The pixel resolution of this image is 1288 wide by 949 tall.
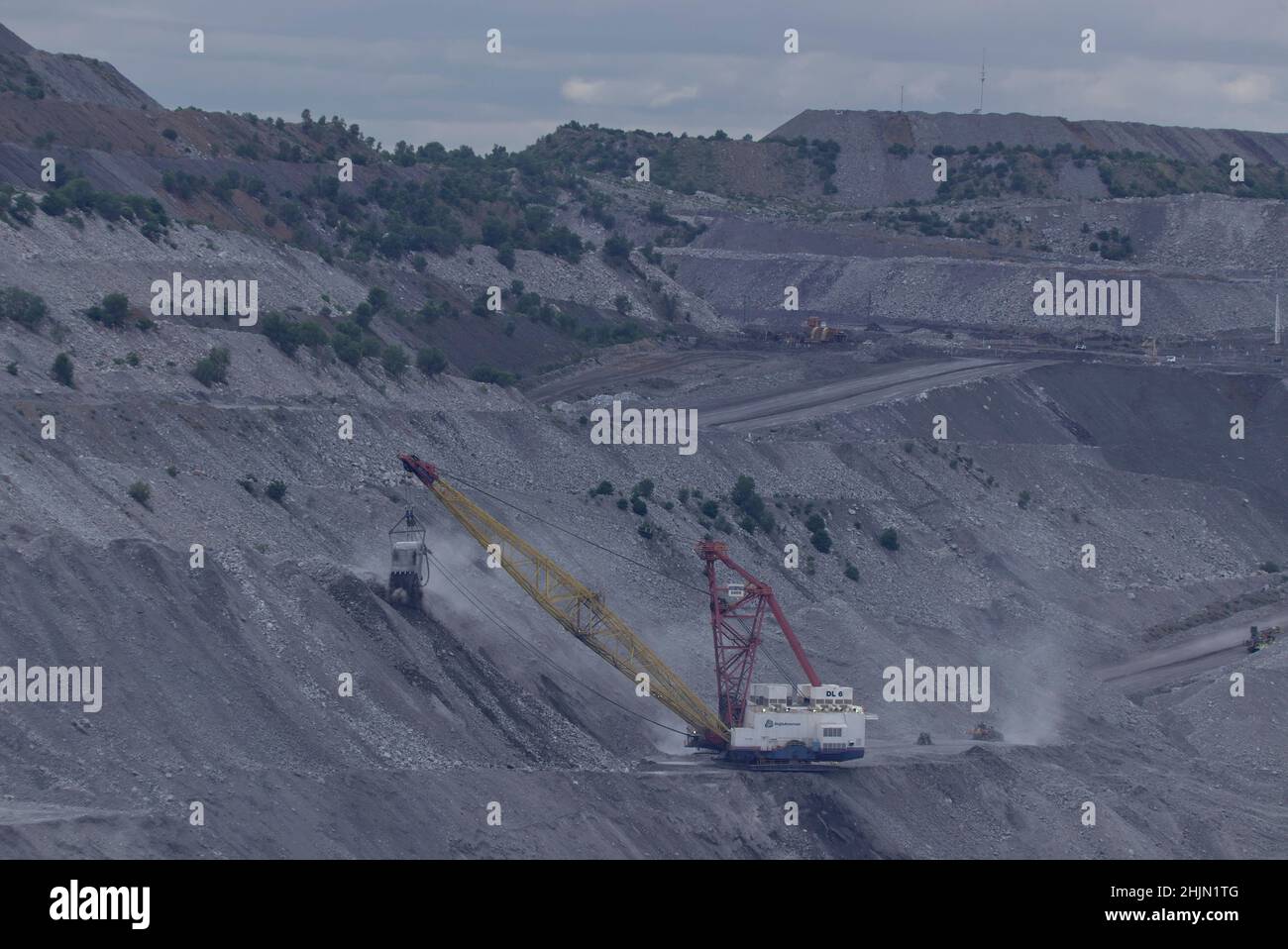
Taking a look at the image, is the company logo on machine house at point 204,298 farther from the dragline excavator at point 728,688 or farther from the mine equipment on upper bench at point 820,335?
the mine equipment on upper bench at point 820,335


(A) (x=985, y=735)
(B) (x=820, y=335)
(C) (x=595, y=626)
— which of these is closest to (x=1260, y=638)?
(A) (x=985, y=735)

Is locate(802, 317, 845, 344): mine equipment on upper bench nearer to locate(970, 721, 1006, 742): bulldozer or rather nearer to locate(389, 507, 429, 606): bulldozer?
locate(970, 721, 1006, 742): bulldozer

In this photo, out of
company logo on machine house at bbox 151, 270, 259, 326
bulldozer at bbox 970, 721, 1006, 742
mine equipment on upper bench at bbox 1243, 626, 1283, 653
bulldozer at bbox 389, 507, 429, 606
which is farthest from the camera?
mine equipment on upper bench at bbox 1243, 626, 1283, 653

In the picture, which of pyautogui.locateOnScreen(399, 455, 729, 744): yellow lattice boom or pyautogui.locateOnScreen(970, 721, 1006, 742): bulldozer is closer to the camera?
pyautogui.locateOnScreen(399, 455, 729, 744): yellow lattice boom

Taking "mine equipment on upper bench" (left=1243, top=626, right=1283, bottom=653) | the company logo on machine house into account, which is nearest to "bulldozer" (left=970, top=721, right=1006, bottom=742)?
"mine equipment on upper bench" (left=1243, top=626, right=1283, bottom=653)

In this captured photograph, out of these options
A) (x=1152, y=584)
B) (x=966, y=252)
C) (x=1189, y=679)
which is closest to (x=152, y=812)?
(x=1189, y=679)

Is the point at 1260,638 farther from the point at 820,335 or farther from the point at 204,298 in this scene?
the point at 204,298
